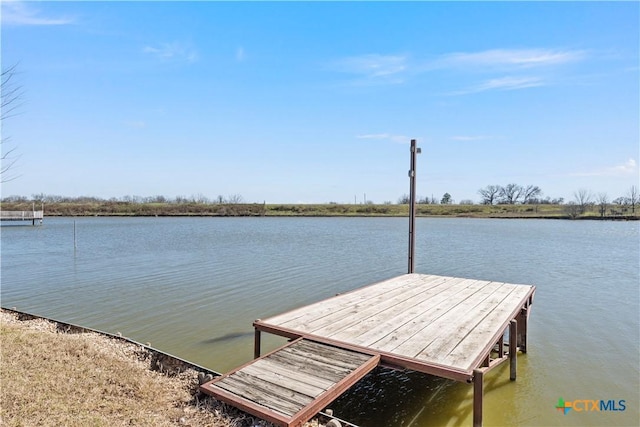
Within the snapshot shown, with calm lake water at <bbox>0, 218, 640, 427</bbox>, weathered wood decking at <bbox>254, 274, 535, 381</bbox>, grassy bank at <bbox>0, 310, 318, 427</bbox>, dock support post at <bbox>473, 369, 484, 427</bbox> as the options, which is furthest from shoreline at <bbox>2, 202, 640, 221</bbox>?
dock support post at <bbox>473, 369, 484, 427</bbox>

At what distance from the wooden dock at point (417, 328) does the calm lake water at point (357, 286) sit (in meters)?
0.65

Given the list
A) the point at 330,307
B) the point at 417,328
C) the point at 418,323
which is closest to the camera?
the point at 417,328

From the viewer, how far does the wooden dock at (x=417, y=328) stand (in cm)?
328

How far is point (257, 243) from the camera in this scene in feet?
65.1

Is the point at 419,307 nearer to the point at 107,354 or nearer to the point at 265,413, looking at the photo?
the point at 265,413

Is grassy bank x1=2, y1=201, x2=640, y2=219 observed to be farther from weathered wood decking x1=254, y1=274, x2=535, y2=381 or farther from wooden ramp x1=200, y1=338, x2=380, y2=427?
wooden ramp x1=200, y1=338, x2=380, y2=427

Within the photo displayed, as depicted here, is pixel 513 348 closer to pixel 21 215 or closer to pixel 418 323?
pixel 418 323

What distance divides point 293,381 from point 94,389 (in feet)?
6.09

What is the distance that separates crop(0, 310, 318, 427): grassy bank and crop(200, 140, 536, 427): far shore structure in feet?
0.68

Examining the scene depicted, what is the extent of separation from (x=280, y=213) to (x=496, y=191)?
195 feet

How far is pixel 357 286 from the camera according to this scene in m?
10.0

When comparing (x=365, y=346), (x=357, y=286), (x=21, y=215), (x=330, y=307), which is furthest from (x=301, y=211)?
(x=365, y=346)

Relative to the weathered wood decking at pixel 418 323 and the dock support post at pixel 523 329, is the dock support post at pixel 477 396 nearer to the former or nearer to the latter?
the weathered wood decking at pixel 418 323

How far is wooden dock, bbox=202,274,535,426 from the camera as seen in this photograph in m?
3.28
